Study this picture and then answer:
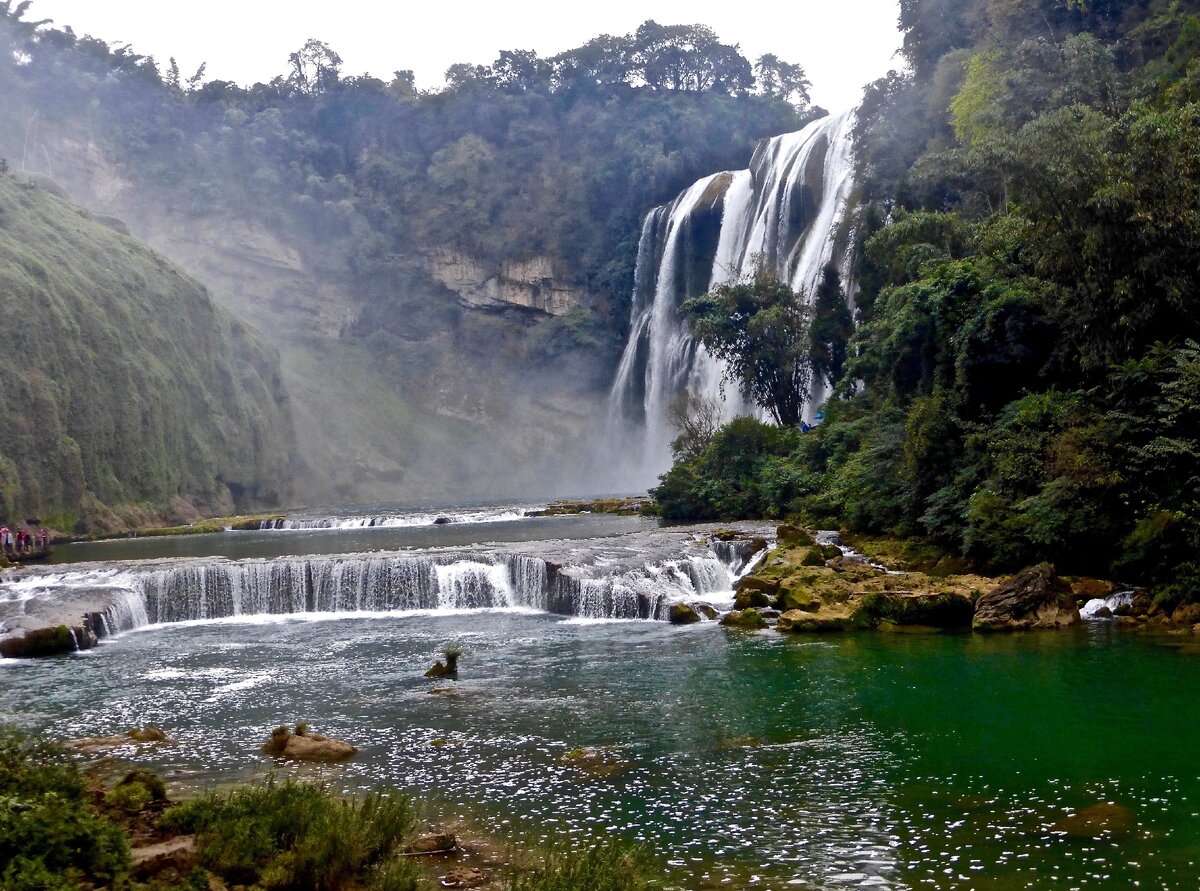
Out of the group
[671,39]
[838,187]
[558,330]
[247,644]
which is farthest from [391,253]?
[247,644]

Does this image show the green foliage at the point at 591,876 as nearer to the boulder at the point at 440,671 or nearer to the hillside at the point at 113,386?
the boulder at the point at 440,671

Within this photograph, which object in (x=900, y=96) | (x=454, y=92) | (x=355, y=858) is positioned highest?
(x=454, y=92)

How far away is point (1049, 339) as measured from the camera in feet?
79.7

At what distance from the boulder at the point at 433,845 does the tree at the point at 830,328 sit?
A: 34.2 metres

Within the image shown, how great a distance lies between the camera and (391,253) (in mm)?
87000

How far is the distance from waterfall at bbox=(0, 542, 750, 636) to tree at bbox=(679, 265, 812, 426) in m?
17.6

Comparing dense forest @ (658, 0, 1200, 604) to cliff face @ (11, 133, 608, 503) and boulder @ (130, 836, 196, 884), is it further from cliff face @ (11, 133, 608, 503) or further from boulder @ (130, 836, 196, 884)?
cliff face @ (11, 133, 608, 503)

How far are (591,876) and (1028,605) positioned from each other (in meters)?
14.5

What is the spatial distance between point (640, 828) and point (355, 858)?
2821 mm

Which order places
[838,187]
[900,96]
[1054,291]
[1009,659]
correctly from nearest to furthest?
1. [1009,659]
2. [1054,291]
3. [900,96]
4. [838,187]

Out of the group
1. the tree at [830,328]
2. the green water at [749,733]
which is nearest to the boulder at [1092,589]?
the green water at [749,733]

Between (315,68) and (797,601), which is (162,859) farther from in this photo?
(315,68)

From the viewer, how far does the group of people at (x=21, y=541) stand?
123ft

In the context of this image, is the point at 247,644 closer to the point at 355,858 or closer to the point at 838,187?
the point at 355,858
